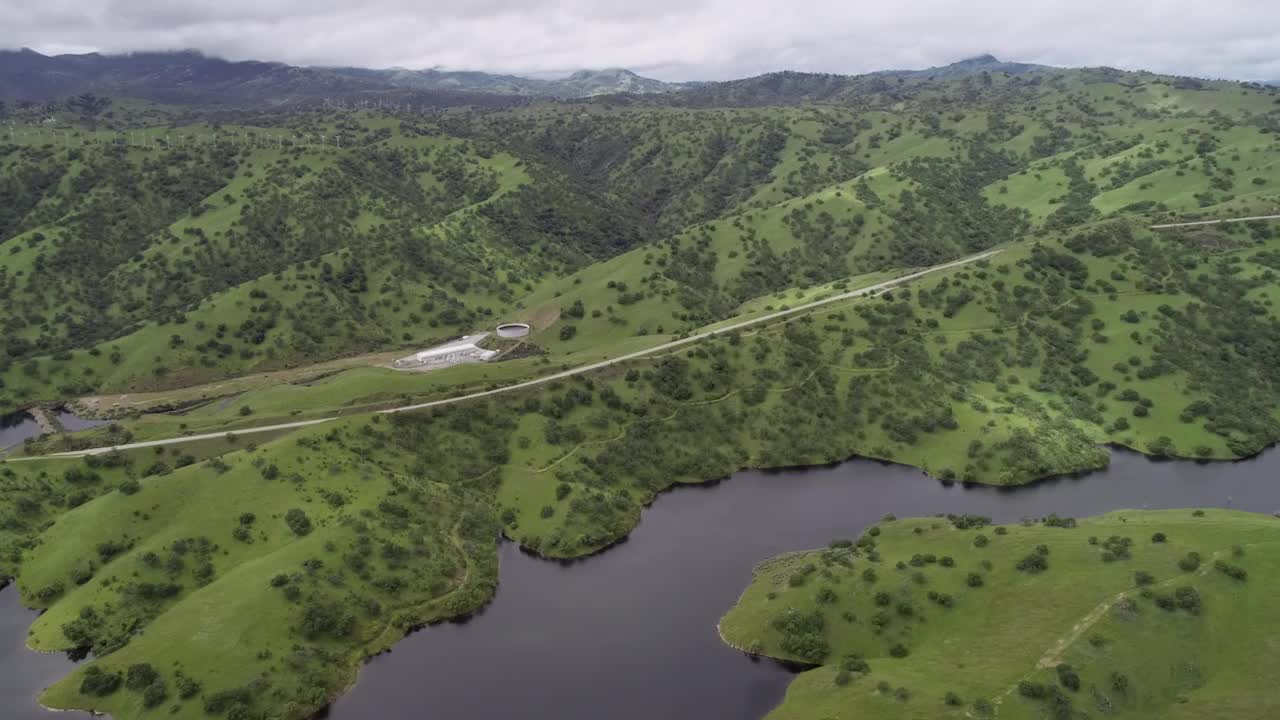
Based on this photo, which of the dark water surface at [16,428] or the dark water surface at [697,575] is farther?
the dark water surface at [16,428]

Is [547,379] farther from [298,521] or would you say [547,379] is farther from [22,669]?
[22,669]

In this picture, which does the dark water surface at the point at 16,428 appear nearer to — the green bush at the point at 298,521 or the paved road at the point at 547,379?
the paved road at the point at 547,379

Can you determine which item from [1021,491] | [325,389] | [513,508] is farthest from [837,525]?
[325,389]

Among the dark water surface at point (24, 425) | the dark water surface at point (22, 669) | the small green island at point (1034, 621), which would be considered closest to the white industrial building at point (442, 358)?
the dark water surface at point (24, 425)

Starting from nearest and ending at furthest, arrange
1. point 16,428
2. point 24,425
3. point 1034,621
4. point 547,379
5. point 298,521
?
point 1034,621 → point 298,521 → point 547,379 → point 16,428 → point 24,425

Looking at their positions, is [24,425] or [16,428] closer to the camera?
[16,428]

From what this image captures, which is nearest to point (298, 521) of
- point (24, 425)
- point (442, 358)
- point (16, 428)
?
point (442, 358)

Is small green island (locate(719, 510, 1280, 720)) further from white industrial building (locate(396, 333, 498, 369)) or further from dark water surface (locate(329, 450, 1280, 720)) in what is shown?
white industrial building (locate(396, 333, 498, 369))

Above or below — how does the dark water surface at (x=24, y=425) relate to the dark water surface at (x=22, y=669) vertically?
above

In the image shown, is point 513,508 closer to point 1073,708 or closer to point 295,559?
point 295,559
